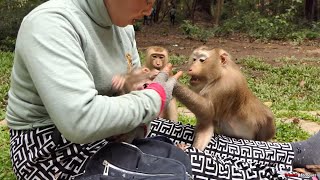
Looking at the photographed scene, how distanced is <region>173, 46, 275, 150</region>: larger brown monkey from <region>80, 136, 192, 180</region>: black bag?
1.40 meters

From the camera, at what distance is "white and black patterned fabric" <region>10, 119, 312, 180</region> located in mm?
2711

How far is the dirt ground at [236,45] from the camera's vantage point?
45.5 ft

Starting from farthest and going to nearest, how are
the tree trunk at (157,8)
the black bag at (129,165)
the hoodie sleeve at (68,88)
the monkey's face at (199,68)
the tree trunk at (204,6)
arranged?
1. the tree trunk at (204,6)
2. the tree trunk at (157,8)
3. the monkey's face at (199,68)
4. the black bag at (129,165)
5. the hoodie sleeve at (68,88)

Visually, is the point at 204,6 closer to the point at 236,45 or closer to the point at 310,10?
the point at 310,10

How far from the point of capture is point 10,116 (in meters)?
2.80

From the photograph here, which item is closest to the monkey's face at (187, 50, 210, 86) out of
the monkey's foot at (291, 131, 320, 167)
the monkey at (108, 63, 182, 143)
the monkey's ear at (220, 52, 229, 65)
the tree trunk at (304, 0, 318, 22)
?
the monkey's ear at (220, 52, 229, 65)

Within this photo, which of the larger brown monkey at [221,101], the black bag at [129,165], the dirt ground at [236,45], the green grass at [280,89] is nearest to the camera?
the black bag at [129,165]

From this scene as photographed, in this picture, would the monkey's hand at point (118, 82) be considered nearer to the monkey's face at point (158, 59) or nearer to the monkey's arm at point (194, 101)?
the monkey's arm at point (194, 101)

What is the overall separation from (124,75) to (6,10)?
16337mm

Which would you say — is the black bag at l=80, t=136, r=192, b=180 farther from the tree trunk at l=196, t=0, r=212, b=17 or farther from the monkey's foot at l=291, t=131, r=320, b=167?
the tree trunk at l=196, t=0, r=212, b=17

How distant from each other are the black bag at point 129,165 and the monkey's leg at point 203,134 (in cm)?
113

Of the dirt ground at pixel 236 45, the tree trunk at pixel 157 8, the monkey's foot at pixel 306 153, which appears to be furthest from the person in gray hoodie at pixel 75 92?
the tree trunk at pixel 157 8

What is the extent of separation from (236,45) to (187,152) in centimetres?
1282

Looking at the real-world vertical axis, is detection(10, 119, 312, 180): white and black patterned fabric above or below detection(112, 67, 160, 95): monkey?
below
